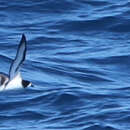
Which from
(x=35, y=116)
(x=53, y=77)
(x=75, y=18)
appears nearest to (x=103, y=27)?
(x=75, y=18)

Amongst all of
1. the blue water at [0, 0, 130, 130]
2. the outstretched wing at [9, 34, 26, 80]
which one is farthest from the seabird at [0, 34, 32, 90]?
the blue water at [0, 0, 130, 130]

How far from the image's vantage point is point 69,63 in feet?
51.0

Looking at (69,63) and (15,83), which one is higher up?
(69,63)

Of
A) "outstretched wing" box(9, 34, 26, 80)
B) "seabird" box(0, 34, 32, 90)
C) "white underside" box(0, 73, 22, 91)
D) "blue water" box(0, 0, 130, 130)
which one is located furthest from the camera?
"white underside" box(0, 73, 22, 91)

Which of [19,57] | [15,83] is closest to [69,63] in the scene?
[15,83]

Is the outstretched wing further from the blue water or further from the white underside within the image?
the blue water

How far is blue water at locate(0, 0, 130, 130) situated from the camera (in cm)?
1234

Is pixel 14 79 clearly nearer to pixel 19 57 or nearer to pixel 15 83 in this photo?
pixel 15 83

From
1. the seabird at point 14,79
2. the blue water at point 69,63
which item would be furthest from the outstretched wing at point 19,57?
Answer: the blue water at point 69,63

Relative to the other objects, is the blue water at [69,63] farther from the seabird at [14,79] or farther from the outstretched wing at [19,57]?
the outstretched wing at [19,57]

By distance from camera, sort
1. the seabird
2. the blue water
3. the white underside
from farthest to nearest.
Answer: the white underside → the seabird → the blue water

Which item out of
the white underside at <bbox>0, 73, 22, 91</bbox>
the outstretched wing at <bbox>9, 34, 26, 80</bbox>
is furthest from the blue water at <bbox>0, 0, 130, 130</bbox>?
the outstretched wing at <bbox>9, 34, 26, 80</bbox>

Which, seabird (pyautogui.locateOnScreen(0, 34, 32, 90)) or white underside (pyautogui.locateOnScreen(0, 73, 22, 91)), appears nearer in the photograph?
seabird (pyautogui.locateOnScreen(0, 34, 32, 90))

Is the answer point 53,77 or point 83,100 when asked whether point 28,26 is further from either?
point 83,100
